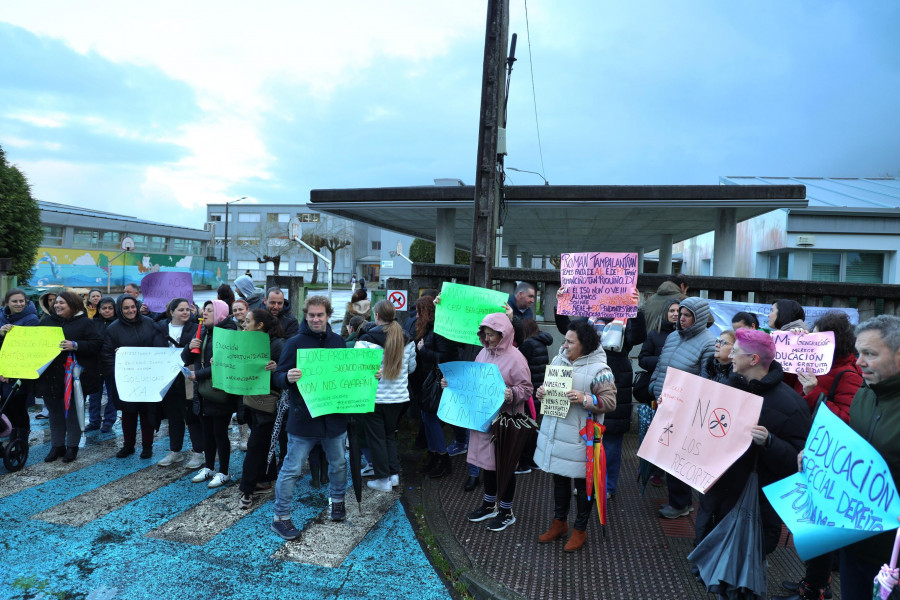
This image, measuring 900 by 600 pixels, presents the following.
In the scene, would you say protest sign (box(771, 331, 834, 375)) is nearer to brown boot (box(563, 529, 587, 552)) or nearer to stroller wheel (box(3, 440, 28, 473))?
brown boot (box(563, 529, 587, 552))

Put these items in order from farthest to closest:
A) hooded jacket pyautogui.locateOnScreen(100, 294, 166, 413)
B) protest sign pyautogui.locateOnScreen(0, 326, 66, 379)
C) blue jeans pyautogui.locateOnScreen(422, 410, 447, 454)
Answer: hooded jacket pyautogui.locateOnScreen(100, 294, 166, 413), blue jeans pyautogui.locateOnScreen(422, 410, 447, 454), protest sign pyautogui.locateOnScreen(0, 326, 66, 379)

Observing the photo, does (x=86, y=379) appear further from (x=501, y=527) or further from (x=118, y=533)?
(x=501, y=527)

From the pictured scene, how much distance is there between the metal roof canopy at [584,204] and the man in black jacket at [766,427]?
23.6 ft

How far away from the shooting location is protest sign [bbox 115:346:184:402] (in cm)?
589

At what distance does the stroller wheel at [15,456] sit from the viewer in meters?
5.66

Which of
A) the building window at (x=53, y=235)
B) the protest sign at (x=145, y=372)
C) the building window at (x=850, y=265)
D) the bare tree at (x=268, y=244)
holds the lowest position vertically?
the protest sign at (x=145, y=372)

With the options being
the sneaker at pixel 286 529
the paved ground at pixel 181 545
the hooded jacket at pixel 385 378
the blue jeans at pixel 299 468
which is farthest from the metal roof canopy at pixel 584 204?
the sneaker at pixel 286 529

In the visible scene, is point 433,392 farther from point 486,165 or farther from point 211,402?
point 486,165

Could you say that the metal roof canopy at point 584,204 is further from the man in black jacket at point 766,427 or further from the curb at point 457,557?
the man in black jacket at point 766,427

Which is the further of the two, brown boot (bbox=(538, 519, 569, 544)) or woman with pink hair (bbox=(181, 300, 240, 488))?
woman with pink hair (bbox=(181, 300, 240, 488))

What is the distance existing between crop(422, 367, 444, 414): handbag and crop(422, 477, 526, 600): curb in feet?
2.91

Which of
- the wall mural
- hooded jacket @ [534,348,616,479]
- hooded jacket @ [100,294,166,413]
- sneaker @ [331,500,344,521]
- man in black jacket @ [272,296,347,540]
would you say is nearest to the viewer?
hooded jacket @ [534,348,616,479]

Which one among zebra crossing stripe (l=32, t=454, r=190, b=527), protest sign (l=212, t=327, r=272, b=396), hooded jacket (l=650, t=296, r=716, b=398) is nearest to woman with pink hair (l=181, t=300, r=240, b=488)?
protest sign (l=212, t=327, r=272, b=396)

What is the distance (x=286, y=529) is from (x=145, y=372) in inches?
105
